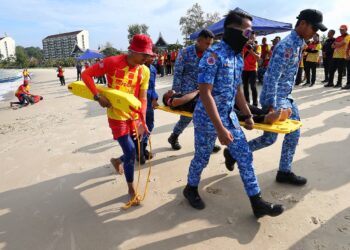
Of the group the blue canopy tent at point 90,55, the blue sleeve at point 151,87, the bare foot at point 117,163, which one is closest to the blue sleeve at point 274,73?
the blue sleeve at point 151,87

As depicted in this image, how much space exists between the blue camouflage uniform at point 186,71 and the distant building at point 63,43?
149207 millimetres

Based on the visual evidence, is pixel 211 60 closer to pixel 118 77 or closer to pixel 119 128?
pixel 118 77

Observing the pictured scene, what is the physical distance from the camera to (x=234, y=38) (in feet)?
8.86

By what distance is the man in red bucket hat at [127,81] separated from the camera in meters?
3.15

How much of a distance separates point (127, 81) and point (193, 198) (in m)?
1.50

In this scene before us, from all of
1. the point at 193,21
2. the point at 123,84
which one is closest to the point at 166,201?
the point at 123,84

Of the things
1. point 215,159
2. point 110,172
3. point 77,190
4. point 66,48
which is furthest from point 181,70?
point 66,48

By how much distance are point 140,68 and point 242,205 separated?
192 centimetres

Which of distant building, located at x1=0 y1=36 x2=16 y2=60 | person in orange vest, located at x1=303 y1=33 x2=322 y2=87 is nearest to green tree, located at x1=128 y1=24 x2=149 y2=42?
person in orange vest, located at x1=303 y1=33 x2=322 y2=87

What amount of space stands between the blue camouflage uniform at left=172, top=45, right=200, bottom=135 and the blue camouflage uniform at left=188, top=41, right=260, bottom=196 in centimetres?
150

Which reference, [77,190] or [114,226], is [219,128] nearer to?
[114,226]

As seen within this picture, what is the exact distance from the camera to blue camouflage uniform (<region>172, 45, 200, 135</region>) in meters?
4.30

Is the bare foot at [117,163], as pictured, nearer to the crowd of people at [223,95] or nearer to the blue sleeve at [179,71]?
the crowd of people at [223,95]

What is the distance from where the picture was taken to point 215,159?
468cm
